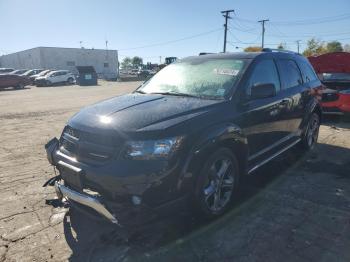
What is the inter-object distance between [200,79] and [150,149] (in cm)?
163

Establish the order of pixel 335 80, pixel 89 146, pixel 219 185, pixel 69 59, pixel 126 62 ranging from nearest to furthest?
→ pixel 89 146, pixel 219 185, pixel 335 80, pixel 69 59, pixel 126 62

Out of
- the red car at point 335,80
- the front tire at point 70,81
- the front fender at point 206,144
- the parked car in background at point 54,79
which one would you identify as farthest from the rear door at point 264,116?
the front tire at point 70,81

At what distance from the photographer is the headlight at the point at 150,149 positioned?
2.88m

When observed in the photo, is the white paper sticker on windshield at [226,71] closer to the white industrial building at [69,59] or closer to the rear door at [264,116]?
the rear door at [264,116]

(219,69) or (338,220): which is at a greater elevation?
(219,69)

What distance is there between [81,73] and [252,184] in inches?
1313

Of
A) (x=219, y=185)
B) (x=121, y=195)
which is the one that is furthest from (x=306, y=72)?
(x=121, y=195)

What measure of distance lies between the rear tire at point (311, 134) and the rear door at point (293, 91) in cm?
52

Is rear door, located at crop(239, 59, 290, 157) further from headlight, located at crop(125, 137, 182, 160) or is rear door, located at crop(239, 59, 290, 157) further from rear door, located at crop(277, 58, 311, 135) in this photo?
headlight, located at crop(125, 137, 182, 160)

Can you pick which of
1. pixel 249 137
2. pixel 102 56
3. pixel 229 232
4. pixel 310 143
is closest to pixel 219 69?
pixel 249 137

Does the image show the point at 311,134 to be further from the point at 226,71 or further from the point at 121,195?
the point at 121,195

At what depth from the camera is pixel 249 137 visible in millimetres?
3922

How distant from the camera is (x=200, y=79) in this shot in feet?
13.7

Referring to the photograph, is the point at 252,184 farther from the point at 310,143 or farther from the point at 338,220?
the point at 310,143
